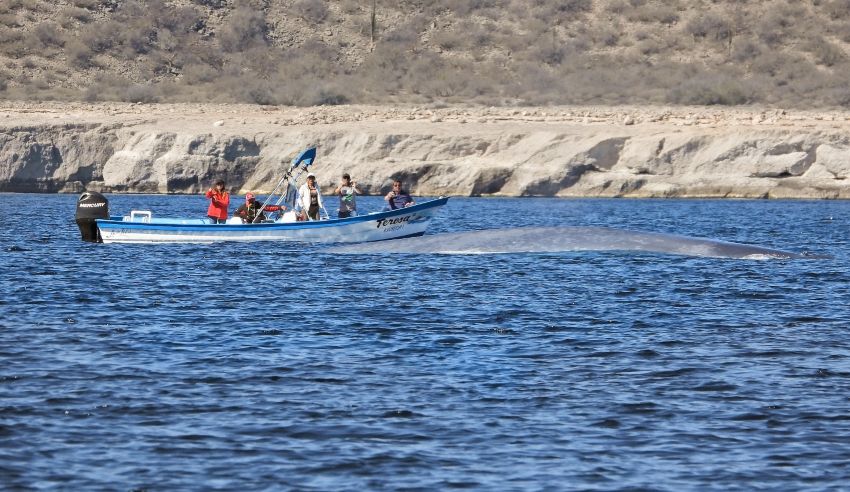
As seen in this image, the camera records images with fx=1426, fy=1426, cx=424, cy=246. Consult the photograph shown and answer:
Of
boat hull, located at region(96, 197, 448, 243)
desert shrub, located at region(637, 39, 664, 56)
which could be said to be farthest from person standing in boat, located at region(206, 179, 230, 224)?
desert shrub, located at region(637, 39, 664, 56)

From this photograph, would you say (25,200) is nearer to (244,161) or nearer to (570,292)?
(244,161)

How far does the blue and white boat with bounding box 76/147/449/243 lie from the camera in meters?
28.0

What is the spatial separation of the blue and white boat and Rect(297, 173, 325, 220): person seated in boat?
0.31 metres

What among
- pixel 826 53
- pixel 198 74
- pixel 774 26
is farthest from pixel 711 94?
pixel 198 74

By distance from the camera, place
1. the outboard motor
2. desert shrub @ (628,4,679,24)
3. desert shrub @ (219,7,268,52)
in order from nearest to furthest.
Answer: the outboard motor < desert shrub @ (219,7,268,52) < desert shrub @ (628,4,679,24)

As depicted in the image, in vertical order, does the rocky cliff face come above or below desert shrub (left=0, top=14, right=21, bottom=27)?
below

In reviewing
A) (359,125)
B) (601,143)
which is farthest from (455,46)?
(601,143)

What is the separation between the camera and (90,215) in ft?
94.1

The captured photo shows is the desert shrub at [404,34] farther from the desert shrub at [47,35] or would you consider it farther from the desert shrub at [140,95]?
the desert shrub at [47,35]

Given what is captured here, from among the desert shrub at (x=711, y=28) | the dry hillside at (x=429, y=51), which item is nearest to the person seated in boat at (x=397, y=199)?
the dry hillside at (x=429, y=51)

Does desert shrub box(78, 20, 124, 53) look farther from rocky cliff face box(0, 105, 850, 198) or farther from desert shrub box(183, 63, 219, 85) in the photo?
rocky cliff face box(0, 105, 850, 198)

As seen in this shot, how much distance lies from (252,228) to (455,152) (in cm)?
2216

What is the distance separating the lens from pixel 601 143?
47.8m

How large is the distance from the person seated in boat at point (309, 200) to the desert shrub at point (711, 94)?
106 ft
